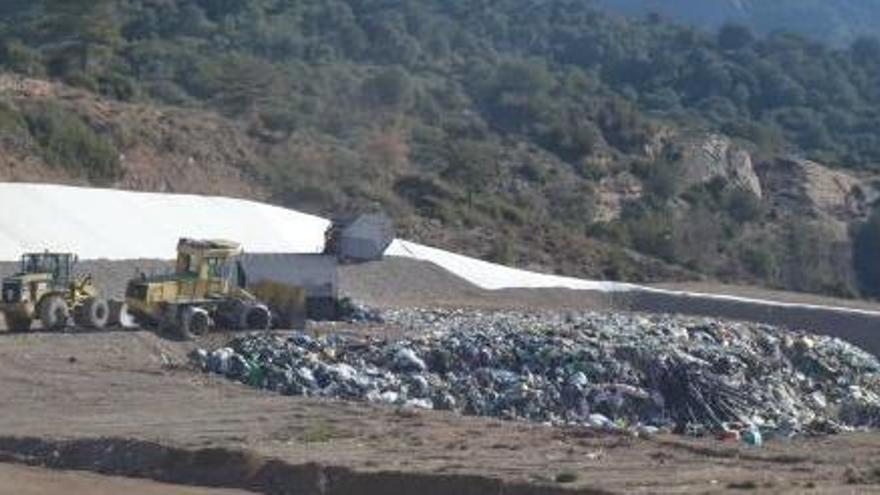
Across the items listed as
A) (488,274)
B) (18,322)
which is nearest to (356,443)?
(18,322)

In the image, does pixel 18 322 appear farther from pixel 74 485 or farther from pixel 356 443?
pixel 74 485

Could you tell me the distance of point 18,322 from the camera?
131 feet

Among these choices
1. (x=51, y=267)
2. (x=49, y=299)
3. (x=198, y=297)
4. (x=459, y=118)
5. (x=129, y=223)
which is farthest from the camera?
(x=459, y=118)

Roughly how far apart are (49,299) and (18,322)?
0.78 meters

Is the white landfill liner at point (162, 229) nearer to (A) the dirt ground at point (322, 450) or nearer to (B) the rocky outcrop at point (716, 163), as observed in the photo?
(A) the dirt ground at point (322, 450)

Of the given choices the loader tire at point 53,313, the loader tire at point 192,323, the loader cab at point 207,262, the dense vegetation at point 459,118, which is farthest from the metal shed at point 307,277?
the dense vegetation at point 459,118

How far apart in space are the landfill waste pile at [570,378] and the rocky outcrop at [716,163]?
190 feet

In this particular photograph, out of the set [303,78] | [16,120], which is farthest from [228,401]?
[303,78]

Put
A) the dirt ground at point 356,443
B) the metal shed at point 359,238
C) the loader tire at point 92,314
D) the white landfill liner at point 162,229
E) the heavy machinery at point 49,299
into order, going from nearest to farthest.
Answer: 1. the dirt ground at point 356,443
2. the heavy machinery at point 49,299
3. the loader tire at point 92,314
4. the white landfill liner at point 162,229
5. the metal shed at point 359,238

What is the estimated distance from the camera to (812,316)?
192ft

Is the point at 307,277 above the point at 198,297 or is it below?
above

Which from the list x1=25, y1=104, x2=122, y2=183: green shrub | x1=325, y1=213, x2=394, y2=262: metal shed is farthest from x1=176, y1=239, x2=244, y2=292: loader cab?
x1=25, y1=104, x2=122, y2=183: green shrub

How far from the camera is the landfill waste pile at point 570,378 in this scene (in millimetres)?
35031

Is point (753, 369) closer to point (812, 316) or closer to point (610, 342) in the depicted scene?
point (610, 342)
